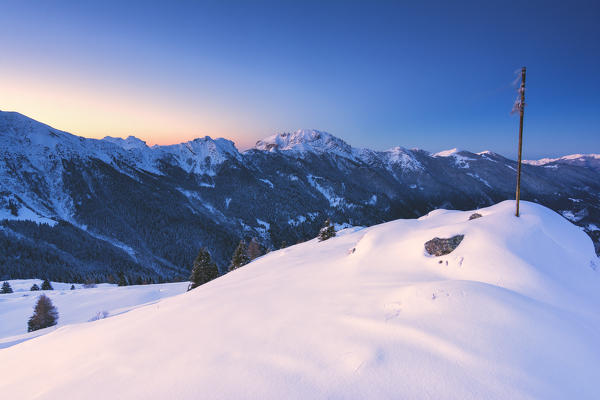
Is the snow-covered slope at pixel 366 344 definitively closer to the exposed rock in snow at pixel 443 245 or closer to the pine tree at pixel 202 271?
the exposed rock in snow at pixel 443 245

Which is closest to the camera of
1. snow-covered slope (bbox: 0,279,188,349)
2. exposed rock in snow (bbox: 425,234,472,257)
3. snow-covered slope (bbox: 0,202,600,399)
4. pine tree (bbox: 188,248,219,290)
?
snow-covered slope (bbox: 0,202,600,399)

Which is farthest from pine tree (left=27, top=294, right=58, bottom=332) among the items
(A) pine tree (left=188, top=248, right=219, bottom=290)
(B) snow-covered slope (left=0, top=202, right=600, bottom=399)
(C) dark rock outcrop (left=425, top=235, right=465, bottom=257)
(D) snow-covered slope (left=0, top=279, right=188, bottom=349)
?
(C) dark rock outcrop (left=425, top=235, right=465, bottom=257)

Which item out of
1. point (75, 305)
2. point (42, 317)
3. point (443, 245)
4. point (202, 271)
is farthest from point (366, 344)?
point (75, 305)

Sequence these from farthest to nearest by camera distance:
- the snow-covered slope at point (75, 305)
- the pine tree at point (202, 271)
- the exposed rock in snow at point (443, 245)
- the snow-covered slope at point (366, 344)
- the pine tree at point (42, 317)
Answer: the pine tree at point (202, 271) < the snow-covered slope at point (75, 305) < the pine tree at point (42, 317) < the exposed rock in snow at point (443, 245) < the snow-covered slope at point (366, 344)

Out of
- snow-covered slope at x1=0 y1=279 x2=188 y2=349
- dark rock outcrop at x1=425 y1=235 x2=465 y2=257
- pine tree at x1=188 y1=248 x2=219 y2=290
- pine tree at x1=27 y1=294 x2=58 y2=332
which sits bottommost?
snow-covered slope at x1=0 y1=279 x2=188 y2=349

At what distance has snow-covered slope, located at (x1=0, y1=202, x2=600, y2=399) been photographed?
3.53 meters

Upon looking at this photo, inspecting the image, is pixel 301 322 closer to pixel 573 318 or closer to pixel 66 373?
pixel 66 373

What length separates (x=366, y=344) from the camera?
14.3 ft

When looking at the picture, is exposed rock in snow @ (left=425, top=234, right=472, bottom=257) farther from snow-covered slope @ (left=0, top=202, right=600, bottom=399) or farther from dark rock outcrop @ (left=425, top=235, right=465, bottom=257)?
snow-covered slope @ (left=0, top=202, right=600, bottom=399)

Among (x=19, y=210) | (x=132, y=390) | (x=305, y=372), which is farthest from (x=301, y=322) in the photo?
(x=19, y=210)

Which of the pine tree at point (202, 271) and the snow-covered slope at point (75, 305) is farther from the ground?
the pine tree at point (202, 271)

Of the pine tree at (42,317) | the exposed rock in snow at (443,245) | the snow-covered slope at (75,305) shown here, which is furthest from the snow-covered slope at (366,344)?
the snow-covered slope at (75,305)

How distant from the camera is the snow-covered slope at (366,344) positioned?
11.6 feet

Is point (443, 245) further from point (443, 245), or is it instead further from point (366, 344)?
point (366, 344)
